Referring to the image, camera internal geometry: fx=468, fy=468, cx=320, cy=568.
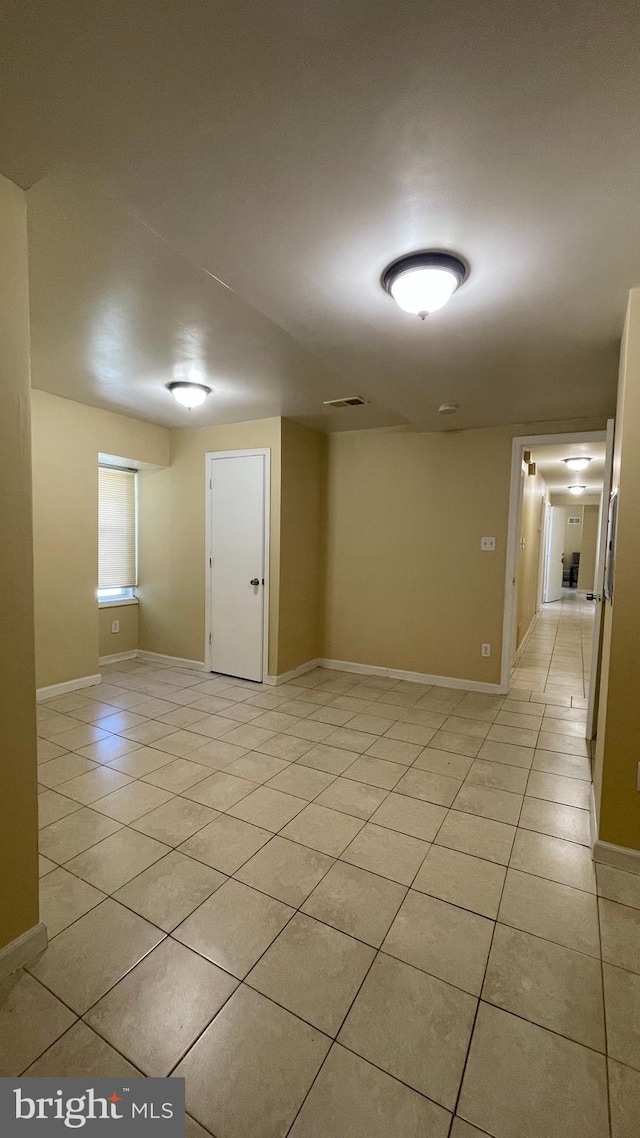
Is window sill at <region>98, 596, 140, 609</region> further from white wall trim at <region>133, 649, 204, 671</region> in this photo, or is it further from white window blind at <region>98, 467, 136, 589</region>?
white wall trim at <region>133, 649, 204, 671</region>

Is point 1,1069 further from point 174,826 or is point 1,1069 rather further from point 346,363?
point 346,363

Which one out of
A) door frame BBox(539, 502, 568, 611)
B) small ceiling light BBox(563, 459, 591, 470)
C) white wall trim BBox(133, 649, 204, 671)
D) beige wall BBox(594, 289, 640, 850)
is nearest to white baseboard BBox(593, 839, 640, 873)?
beige wall BBox(594, 289, 640, 850)

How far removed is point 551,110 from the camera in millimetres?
1118

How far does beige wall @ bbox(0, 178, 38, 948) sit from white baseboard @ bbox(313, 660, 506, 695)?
139 inches

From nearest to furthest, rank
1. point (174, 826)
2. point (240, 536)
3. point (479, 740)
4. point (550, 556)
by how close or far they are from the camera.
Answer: point (174, 826) → point (479, 740) → point (240, 536) → point (550, 556)

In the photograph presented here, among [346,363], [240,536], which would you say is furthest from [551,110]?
[240,536]

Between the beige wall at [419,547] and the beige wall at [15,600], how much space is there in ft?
11.6

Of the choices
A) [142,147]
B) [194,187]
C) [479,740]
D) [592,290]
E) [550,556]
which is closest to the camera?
[142,147]

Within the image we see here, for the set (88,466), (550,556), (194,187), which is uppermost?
(194,187)

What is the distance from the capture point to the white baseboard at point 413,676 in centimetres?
425

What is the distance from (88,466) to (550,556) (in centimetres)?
892

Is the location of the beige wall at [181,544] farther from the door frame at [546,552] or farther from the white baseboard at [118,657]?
the door frame at [546,552]

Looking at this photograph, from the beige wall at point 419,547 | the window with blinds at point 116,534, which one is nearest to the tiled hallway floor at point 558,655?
the beige wall at point 419,547

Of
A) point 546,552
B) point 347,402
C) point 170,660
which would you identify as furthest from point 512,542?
point 546,552
